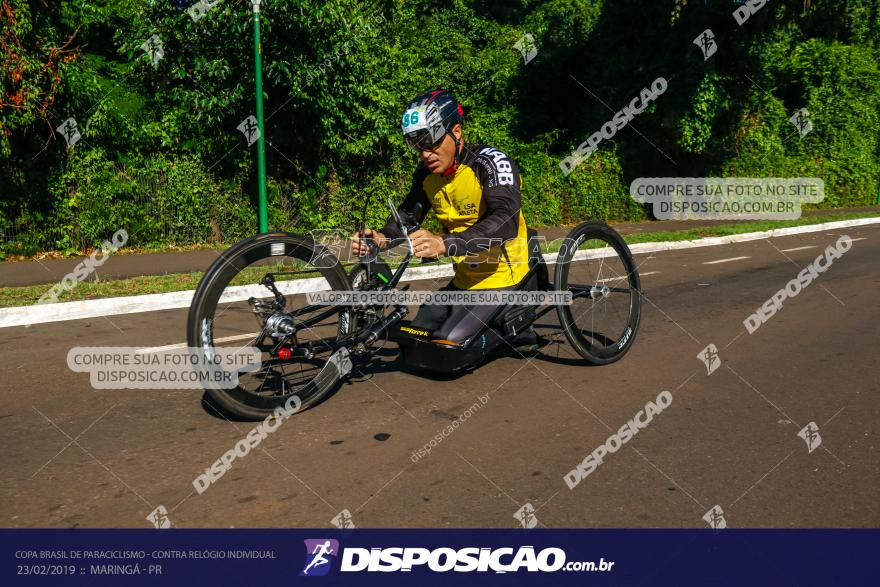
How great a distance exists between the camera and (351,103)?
47.9ft

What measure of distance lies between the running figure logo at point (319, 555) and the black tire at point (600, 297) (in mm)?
2506

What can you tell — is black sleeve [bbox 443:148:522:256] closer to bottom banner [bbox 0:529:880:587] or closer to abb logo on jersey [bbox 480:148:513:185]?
abb logo on jersey [bbox 480:148:513:185]

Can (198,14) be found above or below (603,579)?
above

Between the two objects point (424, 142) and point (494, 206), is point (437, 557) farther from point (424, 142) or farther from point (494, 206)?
point (424, 142)

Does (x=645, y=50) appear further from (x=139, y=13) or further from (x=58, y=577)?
(x=58, y=577)

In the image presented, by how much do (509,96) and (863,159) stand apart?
13.4 m

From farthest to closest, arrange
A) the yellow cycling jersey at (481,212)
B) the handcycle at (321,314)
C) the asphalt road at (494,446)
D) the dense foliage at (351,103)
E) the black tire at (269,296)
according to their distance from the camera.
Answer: the dense foliage at (351,103) → the yellow cycling jersey at (481,212) → the handcycle at (321,314) → the black tire at (269,296) → the asphalt road at (494,446)

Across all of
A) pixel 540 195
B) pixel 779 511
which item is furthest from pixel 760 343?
pixel 540 195

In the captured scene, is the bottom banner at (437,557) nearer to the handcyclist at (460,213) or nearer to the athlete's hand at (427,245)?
the athlete's hand at (427,245)

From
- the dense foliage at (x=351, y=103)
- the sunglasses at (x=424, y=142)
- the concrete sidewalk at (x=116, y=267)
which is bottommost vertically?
the concrete sidewalk at (x=116, y=267)

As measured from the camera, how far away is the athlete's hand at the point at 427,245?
410 cm

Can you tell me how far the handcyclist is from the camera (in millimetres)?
4461

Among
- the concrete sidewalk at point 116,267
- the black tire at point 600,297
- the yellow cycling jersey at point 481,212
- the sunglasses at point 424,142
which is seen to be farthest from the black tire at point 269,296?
the concrete sidewalk at point 116,267

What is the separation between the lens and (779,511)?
327 centimetres
